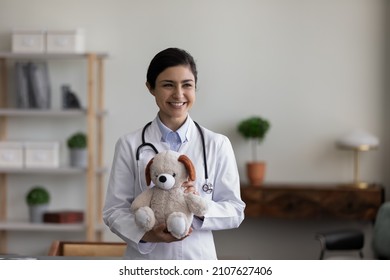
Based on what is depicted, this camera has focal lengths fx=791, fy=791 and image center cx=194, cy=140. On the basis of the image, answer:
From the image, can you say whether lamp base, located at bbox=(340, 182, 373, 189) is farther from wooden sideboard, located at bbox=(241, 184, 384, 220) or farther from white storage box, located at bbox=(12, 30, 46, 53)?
white storage box, located at bbox=(12, 30, 46, 53)

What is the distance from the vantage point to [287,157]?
2.74 m

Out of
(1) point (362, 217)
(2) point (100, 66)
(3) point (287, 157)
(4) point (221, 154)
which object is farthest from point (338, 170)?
(4) point (221, 154)

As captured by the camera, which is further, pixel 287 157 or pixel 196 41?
pixel 287 157

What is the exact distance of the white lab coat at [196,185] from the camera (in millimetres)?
872

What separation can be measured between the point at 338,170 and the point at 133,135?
2.44 meters

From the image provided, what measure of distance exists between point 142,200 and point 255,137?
1977 millimetres

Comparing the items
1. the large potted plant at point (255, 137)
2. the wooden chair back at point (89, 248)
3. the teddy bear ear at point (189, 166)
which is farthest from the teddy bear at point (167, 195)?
the large potted plant at point (255, 137)

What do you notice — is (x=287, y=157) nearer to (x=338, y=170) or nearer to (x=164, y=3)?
(x=338, y=170)

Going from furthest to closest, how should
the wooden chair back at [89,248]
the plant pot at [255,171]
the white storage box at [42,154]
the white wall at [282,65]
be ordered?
1. the white storage box at [42,154]
2. the plant pot at [255,171]
3. the white wall at [282,65]
4. the wooden chair back at [89,248]

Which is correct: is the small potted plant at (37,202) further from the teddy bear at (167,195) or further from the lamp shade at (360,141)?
the teddy bear at (167,195)

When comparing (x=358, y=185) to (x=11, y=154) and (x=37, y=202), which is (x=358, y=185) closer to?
(x=37, y=202)

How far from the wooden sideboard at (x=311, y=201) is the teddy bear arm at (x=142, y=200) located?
2060 millimetres

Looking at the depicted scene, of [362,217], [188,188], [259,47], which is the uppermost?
[259,47]

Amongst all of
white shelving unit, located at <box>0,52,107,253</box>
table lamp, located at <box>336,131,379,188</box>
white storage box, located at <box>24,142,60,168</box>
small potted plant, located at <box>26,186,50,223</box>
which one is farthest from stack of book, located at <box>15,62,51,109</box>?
table lamp, located at <box>336,131,379,188</box>
